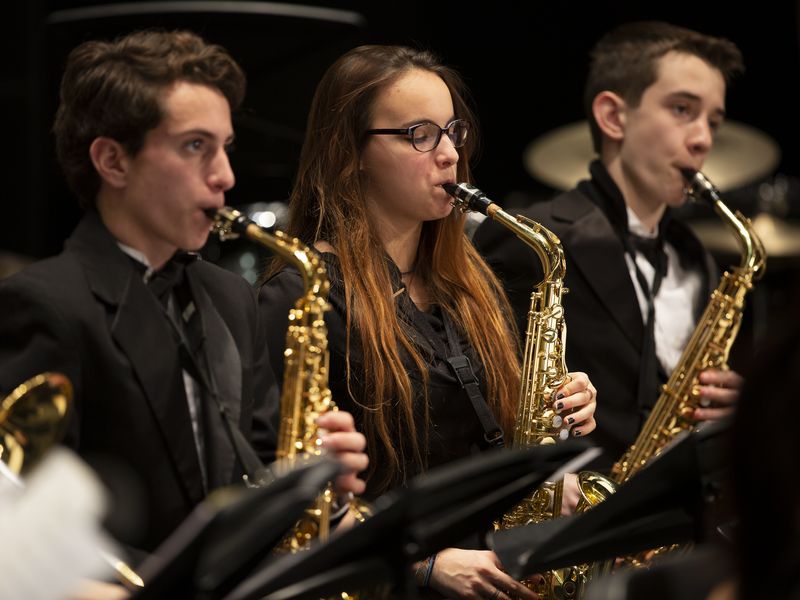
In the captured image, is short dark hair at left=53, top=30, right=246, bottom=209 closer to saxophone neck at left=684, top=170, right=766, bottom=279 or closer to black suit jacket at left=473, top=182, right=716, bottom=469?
black suit jacket at left=473, top=182, right=716, bottom=469

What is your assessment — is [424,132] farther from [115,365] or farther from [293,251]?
[115,365]

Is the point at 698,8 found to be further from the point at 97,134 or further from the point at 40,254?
the point at 97,134

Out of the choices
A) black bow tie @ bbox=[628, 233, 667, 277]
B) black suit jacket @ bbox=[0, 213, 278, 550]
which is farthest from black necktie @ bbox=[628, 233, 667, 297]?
black suit jacket @ bbox=[0, 213, 278, 550]

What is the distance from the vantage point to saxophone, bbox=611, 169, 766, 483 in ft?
11.5

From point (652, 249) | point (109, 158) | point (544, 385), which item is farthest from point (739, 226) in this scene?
point (109, 158)

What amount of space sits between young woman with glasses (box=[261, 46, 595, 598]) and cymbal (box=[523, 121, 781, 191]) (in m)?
1.75

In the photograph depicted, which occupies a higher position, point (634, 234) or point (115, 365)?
point (634, 234)

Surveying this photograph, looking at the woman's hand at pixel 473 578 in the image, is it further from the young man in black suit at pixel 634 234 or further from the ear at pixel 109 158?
the ear at pixel 109 158

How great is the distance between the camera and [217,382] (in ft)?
8.53

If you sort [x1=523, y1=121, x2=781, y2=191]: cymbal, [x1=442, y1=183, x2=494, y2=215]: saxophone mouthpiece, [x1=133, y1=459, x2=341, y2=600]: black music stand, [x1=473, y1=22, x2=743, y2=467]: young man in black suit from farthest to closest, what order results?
[x1=523, y1=121, x2=781, y2=191]: cymbal → [x1=473, y1=22, x2=743, y2=467]: young man in black suit → [x1=442, y1=183, x2=494, y2=215]: saxophone mouthpiece → [x1=133, y1=459, x2=341, y2=600]: black music stand

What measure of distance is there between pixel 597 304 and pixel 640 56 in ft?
2.94

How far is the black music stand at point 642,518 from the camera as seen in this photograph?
6.95 ft

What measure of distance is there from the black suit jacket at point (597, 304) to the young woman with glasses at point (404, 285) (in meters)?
0.38

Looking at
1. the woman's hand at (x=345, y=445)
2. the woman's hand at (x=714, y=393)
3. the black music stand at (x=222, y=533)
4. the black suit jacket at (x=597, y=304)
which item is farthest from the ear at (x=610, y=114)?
the black music stand at (x=222, y=533)
